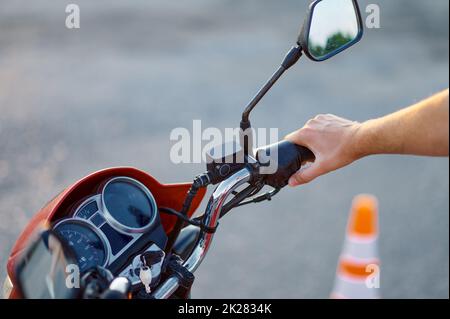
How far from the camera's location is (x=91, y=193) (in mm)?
2451

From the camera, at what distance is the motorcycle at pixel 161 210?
7.58ft

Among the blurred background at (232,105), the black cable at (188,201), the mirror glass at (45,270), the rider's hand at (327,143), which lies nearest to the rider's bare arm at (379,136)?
the rider's hand at (327,143)

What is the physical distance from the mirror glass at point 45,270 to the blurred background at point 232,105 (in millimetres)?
1848

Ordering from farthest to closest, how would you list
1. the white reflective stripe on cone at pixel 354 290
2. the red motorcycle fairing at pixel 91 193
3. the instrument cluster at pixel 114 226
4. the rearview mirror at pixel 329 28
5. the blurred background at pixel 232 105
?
the blurred background at pixel 232 105 → the white reflective stripe on cone at pixel 354 290 → the rearview mirror at pixel 329 28 → the instrument cluster at pixel 114 226 → the red motorcycle fairing at pixel 91 193

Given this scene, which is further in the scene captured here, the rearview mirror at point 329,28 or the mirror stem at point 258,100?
the rearview mirror at point 329,28

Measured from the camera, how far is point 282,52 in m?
9.00

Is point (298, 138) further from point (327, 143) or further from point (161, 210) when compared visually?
point (161, 210)

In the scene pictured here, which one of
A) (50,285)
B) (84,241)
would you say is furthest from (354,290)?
(50,285)

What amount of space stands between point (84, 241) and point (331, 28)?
3.87ft

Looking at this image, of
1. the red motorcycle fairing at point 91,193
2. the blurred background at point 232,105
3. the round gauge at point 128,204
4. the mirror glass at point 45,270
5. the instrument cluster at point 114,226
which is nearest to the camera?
the mirror glass at point 45,270

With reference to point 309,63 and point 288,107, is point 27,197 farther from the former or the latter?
point 309,63

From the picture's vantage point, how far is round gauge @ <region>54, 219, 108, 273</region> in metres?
2.28

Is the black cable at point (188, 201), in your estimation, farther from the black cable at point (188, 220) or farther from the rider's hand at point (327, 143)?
the rider's hand at point (327, 143)
